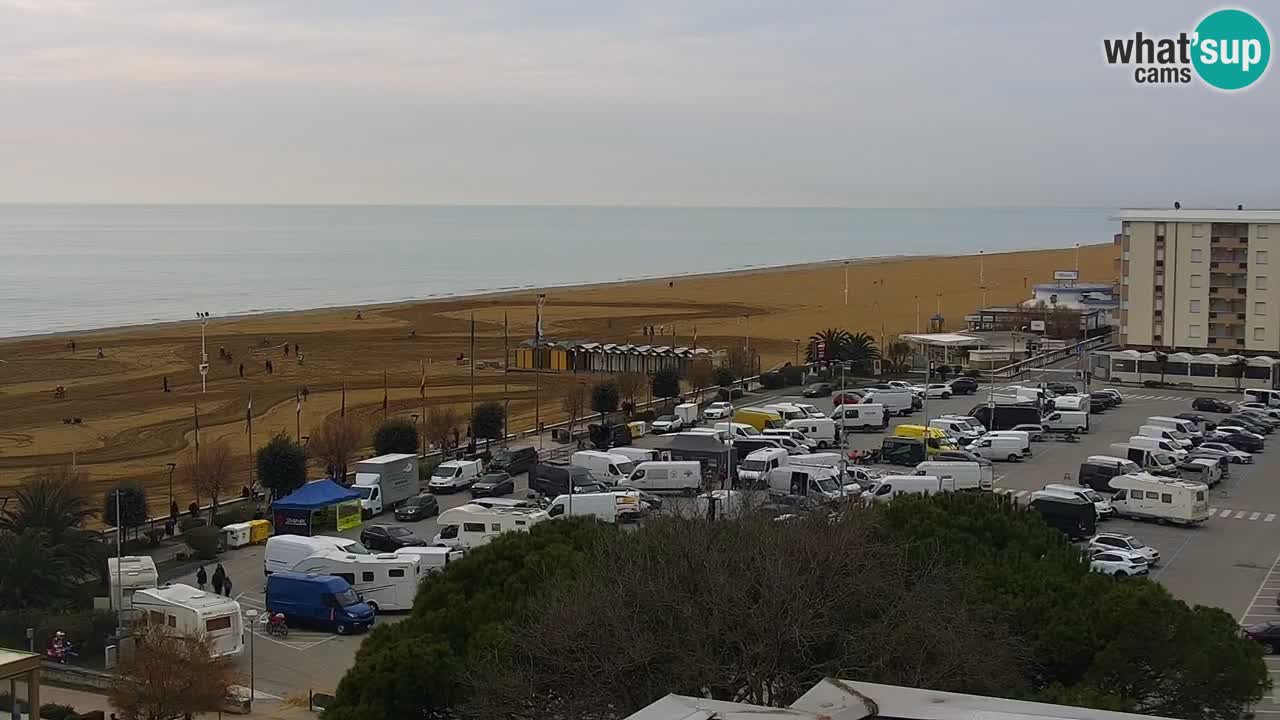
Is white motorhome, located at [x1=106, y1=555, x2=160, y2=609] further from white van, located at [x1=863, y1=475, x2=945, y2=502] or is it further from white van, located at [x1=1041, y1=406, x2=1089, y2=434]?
white van, located at [x1=1041, y1=406, x2=1089, y2=434]

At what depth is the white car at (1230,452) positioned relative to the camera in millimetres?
33250

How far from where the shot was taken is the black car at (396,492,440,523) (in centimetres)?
2742

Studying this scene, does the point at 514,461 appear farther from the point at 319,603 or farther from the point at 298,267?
the point at 298,267

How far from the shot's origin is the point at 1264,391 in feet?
139

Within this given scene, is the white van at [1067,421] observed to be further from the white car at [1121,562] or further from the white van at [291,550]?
the white van at [291,550]

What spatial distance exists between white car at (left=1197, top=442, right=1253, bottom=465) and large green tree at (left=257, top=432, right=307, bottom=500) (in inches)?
818

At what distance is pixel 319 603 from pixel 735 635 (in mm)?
9827

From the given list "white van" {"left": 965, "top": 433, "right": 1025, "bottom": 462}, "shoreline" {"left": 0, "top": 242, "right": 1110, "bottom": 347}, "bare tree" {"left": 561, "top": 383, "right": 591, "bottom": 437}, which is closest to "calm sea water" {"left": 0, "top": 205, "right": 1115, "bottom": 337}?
"shoreline" {"left": 0, "top": 242, "right": 1110, "bottom": 347}

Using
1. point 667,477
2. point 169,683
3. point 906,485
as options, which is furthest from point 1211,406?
point 169,683

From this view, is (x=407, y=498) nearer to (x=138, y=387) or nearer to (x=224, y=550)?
(x=224, y=550)

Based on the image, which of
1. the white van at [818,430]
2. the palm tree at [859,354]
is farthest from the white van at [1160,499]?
the palm tree at [859,354]

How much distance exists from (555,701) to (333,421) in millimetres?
23165

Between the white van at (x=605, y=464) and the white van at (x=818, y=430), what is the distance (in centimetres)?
613

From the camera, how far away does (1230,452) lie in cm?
3341
